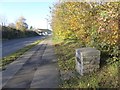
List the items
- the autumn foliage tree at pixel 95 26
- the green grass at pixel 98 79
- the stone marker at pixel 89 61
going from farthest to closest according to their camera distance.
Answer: the stone marker at pixel 89 61, the green grass at pixel 98 79, the autumn foliage tree at pixel 95 26

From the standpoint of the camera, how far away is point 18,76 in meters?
11.6

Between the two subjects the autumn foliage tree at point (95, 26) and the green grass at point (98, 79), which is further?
the green grass at point (98, 79)

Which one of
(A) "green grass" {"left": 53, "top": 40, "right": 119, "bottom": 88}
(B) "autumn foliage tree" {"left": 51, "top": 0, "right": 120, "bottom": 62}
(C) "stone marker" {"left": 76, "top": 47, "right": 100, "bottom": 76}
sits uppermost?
(B) "autumn foliage tree" {"left": 51, "top": 0, "right": 120, "bottom": 62}

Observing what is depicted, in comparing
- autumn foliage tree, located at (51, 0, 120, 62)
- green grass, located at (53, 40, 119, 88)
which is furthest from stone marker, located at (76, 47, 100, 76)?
autumn foliage tree, located at (51, 0, 120, 62)

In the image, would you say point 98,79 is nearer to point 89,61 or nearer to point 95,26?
point 89,61

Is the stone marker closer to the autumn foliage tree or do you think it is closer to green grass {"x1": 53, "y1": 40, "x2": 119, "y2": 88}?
green grass {"x1": 53, "y1": 40, "x2": 119, "y2": 88}

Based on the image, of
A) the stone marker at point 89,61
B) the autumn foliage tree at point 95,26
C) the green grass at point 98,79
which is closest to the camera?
the autumn foliage tree at point 95,26

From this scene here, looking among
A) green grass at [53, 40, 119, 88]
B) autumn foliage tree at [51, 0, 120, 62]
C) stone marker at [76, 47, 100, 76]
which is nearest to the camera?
autumn foliage tree at [51, 0, 120, 62]

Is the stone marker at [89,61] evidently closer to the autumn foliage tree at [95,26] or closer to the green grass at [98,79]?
the green grass at [98,79]

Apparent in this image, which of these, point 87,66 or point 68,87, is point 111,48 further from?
point 68,87

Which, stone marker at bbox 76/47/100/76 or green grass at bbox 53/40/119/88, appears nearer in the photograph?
green grass at bbox 53/40/119/88

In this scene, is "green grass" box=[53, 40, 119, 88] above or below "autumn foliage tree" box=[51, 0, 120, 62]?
below

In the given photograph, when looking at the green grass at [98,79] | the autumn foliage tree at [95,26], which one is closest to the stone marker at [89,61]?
the green grass at [98,79]

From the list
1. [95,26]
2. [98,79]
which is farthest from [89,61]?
[95,26]
